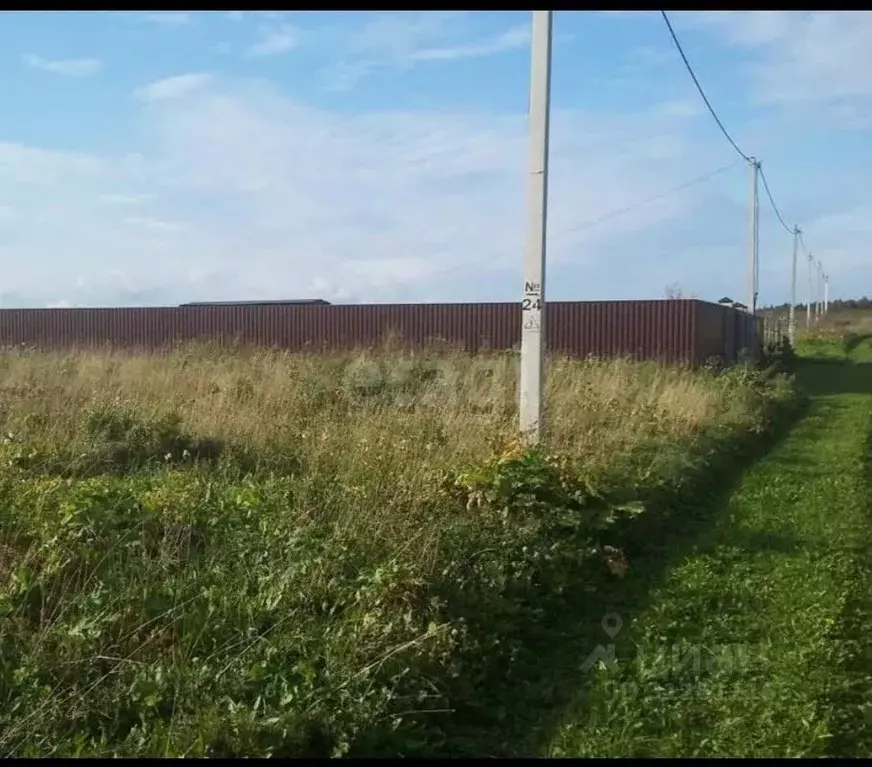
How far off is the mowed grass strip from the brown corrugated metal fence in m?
14.1

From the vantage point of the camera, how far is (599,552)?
638 centimetres

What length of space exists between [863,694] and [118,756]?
3273mm

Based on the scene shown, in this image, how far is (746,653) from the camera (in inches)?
190

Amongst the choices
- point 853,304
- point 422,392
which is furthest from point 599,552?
point 853,304

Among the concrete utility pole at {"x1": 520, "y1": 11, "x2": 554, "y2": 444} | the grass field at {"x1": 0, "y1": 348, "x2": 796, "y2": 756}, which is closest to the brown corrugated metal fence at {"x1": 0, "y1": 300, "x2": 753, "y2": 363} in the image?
the concrete utility pole at {"x1": 520, "y1": 11, "x2": 554, "y2": 444}

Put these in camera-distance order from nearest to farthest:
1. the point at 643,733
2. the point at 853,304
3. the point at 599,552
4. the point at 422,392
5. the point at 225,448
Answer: the point at 643,733 → the point at 599,552 → the point at 225,448 → the point at 422,392 → the point at 853,304

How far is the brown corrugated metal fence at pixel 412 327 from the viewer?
23188 mm

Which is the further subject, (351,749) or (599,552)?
(599,552)

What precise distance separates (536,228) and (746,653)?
4.88 metres

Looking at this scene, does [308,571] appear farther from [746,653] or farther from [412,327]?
[412,327]

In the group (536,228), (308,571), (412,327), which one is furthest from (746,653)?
(412,327)

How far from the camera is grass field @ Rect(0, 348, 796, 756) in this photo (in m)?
3.79

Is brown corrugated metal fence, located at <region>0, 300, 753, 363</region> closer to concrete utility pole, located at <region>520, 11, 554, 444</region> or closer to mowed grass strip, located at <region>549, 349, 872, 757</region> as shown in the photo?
concrete utility pole, located at <region>520, 11, 554, 444</region>

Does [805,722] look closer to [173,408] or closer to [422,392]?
[173,408]
